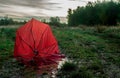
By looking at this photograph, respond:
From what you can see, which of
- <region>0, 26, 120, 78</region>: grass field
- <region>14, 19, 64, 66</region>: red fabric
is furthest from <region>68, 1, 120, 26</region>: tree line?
<region>14, 19, 64, 66</region>: red fabric

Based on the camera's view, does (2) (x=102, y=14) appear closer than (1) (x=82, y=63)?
No

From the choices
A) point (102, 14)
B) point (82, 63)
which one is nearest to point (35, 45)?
point (82, 63)

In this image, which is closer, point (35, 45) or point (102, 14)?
point (35, 45)

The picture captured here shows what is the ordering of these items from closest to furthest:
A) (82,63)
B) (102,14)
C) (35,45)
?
(35,45) < (82,63) < (102,14)

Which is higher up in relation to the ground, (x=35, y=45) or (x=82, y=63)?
(x=35, y=45)

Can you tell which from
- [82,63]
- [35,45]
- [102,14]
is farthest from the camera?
[102,14]

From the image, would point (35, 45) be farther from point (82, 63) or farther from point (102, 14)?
point (102, 14)

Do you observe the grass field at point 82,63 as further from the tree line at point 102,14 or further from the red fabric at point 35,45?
the tree line at point 102,14

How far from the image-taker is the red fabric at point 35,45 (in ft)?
70.3

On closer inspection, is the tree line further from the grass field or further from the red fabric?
the red fabric

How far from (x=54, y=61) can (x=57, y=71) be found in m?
3.13

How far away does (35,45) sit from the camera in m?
21.6

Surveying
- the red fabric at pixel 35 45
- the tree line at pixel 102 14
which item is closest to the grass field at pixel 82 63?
the red fabric at pixel 35 45

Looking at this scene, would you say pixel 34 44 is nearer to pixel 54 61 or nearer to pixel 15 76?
pixel 54 61
